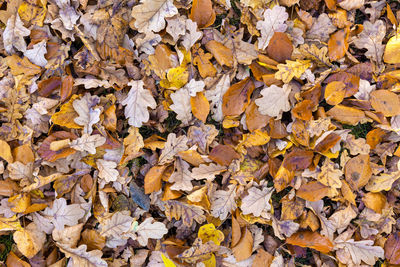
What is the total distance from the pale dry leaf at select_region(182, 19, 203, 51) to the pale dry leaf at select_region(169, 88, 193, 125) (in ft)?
0.96

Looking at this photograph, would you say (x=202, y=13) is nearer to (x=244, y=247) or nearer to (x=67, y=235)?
(x=244, y=247)

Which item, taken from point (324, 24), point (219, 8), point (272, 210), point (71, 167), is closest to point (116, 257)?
point (71, 167)

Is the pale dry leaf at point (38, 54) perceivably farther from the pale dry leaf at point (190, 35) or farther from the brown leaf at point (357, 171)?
the brown leaf at point (357, 171)

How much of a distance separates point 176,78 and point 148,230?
1.01 meters

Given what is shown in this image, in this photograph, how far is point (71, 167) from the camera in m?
2.27

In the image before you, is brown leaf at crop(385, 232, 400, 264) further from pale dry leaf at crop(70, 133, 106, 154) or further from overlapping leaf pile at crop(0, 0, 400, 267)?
pale dry leaf at crop(70, 133, 106, 154)

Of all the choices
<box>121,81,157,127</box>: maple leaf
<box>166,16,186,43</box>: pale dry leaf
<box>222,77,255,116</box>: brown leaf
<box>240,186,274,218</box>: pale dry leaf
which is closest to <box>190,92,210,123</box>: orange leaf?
<box>222,77,255,116</box>: brown leaf

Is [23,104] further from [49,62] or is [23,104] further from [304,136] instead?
[304,136]

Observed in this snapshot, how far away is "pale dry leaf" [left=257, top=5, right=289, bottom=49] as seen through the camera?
2211mm

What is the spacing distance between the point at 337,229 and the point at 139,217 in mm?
1336

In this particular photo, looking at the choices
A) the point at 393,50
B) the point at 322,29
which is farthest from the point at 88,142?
the point at 393,50

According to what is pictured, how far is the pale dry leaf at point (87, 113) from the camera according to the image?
2184 mm

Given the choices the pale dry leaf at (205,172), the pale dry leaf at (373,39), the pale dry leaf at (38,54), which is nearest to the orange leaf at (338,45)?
the pale dry leaf at (373,39)

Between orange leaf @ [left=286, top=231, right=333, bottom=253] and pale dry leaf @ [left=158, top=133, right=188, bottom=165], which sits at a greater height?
pale dry leaf @ [left=158, top=133, right=188, bottom=165]
